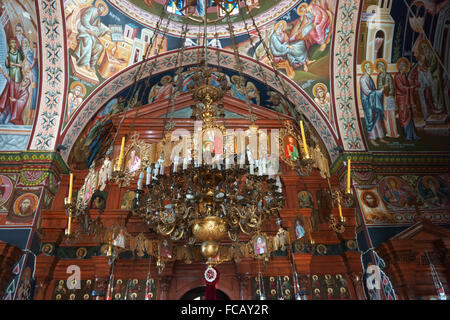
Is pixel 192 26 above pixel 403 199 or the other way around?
above

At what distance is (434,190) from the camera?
25.0ft

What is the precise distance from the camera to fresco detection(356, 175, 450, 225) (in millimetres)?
7102

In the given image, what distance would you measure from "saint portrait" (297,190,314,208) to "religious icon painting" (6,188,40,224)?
6.16m

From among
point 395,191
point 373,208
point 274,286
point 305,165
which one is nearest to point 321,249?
point 274,286

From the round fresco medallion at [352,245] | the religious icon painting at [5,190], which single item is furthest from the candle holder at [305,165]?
the religious icon painting at [5,190]

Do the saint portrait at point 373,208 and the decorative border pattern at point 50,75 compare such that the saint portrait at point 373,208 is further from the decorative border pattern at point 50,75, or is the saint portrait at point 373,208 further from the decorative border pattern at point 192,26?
the decorative border pattern at point 50,75

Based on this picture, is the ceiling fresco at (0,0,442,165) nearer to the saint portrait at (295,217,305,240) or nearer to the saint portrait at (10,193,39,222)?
the saint portrait at (10,193,39,222)

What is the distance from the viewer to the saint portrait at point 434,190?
7.46 meters

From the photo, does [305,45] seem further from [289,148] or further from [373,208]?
[289,148]

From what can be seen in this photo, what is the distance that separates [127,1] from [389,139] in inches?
296

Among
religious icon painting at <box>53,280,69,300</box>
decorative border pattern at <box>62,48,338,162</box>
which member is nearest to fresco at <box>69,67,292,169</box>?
decorative border pattern at <box>62,48,338,162</box>

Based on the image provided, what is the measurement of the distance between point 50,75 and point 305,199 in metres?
7.09
